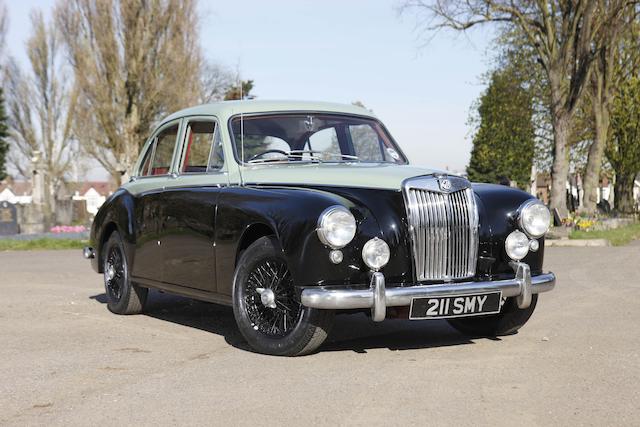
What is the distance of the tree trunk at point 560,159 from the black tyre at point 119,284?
1774cm

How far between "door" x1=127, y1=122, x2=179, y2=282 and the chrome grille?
8.08 ft

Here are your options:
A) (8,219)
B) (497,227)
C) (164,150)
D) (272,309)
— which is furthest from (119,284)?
(8,219)

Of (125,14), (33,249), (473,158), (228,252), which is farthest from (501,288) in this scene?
(473,158)

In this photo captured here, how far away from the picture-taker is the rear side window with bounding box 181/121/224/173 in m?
7.41

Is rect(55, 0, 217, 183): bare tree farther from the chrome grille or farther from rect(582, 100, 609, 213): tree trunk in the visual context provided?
the chrome grille

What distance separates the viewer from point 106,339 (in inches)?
280

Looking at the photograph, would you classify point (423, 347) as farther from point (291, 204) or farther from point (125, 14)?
point (125, 14)

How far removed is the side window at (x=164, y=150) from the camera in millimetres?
8109

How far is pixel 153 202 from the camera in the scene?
7.92 m

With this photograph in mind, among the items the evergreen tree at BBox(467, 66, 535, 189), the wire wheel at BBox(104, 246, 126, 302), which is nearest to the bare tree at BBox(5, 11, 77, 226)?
the evergreen tree at BBox(467, 66, 535, 189)

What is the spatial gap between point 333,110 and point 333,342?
2073 millimetres

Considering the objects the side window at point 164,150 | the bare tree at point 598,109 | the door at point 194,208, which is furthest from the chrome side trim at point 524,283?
the bare tree at point 598,109

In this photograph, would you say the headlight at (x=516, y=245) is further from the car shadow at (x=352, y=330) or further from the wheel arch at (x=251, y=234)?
the wheel arch at (x=251, y=234)

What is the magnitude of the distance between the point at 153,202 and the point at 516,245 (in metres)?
3.12
